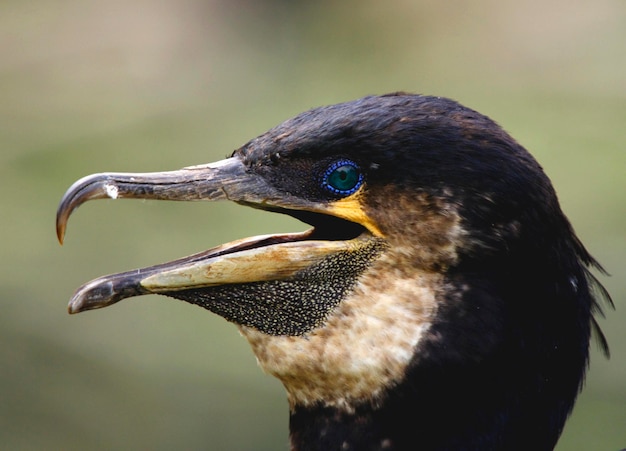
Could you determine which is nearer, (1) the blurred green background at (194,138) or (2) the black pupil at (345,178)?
(2) the black pupil at (345,178)

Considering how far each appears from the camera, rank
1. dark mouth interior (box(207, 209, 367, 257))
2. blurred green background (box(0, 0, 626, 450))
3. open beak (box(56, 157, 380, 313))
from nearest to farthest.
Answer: open beak (box(56, 157, 380, 313)) → dark mouth interior (box(207, 209, 367, 257)) → blurred green background (box(0, 0, 626, 450))

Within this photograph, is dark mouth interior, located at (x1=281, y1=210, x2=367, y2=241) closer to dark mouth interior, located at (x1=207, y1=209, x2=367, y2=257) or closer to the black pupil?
dark mouth interior, located at (x1=207, y1=209, x2=367, y2=257)

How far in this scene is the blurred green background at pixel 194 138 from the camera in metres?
6.63

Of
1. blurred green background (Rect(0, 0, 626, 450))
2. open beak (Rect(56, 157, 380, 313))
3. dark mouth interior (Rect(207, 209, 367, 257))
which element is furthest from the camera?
blurred green background (Rect(0, 0, 626, 450))

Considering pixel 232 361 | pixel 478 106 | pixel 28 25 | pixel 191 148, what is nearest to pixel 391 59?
pixel 478 106

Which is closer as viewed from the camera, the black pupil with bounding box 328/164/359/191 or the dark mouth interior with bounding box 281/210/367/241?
the black pupil with bounding box 328/164/359/191

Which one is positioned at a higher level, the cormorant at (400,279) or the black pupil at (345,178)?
the black pupil at (345,178)

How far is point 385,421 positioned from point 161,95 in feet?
27.4

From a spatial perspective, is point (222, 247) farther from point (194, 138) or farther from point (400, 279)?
point (194, 138)

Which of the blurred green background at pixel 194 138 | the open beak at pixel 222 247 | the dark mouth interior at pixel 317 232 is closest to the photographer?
the open beak at pixel 222 247

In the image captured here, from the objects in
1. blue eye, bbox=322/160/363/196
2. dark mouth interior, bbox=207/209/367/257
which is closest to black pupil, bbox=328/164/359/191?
blue eye, bbox=322/160/363/196

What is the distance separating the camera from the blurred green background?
663 cm

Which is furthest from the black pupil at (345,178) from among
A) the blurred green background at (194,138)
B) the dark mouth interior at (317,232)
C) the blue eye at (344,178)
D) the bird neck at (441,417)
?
the blurred green background at (194,138)

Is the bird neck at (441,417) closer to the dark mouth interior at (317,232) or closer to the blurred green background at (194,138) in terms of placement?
the dark mouth interior at (317,232)
